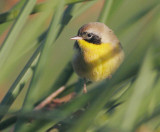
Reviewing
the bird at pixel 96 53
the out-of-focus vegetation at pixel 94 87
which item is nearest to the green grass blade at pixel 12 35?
the out-of-focus vegetation at pixel 94 87

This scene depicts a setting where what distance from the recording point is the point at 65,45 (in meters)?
3.31

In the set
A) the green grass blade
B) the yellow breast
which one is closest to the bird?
the yellow breast

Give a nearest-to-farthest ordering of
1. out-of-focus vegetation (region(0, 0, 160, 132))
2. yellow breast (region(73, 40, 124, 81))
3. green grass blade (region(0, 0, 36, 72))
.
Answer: out-of-focus vegetation (region(0, 0, 160, 132)) → green grass blade (region(0, 0, 36, 72)) → yellow breast (region(73, 40, 124, 81))

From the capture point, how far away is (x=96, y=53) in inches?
83.7

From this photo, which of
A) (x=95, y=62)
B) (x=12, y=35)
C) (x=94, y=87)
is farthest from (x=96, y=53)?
(x=94, y=87)

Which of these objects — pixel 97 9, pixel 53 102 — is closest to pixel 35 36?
pixel 53 102

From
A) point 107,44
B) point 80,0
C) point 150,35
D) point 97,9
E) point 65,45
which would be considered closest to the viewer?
point 150,35

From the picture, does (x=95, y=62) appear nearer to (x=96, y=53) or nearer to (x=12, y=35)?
(x=96, y=53)

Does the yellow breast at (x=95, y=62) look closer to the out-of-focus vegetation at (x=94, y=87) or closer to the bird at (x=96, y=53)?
the bird at (x=96, y=53)

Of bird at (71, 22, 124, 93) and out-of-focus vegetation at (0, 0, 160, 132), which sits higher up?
out-of-focus vegetation at (0, 0, 160, 132)

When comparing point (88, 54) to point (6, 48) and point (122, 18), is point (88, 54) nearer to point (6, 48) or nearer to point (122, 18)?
point (122, 18)

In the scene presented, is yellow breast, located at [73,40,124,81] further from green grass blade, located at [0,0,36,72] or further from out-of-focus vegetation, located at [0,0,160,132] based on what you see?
green grass blade, located at [0,0,36,72]

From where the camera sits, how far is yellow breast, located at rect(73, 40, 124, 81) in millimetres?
2096

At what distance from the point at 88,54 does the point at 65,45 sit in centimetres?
119
